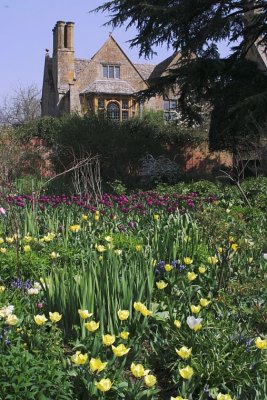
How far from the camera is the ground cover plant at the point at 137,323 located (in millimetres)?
2574

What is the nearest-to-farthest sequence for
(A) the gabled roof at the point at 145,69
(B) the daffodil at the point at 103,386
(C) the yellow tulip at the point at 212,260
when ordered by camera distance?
(B) the daffodil at the point at 103,386 < (C) the yellow tulip at the point at 212,260 < (A) the gabled roof at the point at 145,69

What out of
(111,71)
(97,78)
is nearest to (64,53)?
(97,78)

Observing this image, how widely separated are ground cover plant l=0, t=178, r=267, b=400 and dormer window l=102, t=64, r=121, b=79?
3759cm

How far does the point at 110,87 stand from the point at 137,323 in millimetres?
38270

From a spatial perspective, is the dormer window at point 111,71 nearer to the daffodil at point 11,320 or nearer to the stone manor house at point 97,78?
the stone manor house at point 97,78

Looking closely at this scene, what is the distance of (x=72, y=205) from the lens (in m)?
7.57

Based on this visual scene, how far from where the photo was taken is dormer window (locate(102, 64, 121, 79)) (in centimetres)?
4131

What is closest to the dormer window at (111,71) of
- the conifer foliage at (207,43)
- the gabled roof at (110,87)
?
the gabled roof at (110,87)

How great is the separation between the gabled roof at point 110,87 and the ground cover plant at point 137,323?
3567 centimetres

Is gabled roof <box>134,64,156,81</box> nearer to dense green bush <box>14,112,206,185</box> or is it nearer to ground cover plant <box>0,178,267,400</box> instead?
dense green bush <box>14,112,206,185</box>

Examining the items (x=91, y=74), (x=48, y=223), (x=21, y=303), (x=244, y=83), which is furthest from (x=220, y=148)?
(x=91, y=74)

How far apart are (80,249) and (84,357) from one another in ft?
8.19

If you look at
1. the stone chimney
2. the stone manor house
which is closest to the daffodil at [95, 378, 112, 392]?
the stone manor house

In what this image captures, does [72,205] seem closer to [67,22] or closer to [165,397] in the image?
[165,397]
